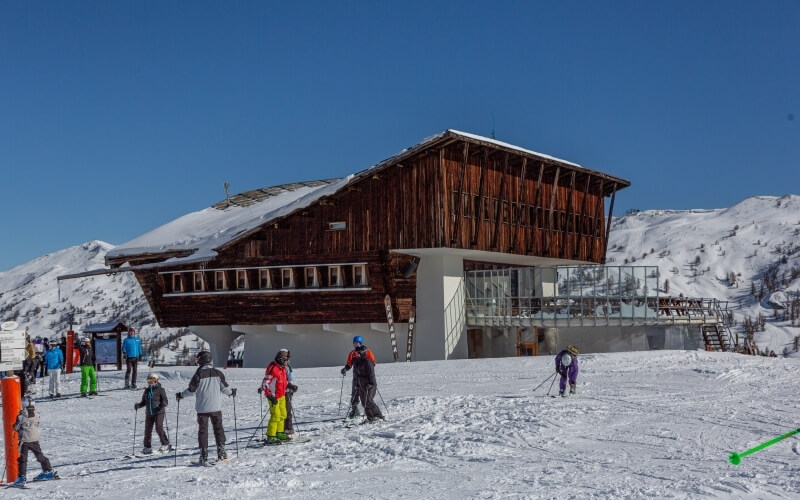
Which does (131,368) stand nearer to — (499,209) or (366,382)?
(366,382)

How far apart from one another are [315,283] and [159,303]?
26.6 ft

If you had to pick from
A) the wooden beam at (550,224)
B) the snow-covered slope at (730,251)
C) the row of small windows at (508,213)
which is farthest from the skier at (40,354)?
the snow-covered slope at (730,251)

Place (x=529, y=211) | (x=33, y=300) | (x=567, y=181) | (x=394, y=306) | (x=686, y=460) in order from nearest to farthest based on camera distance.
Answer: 1. (x=686, y=460)
2. (x=394, y=306)
3. (x=529, y=211)
4. (x=567, y=181)
5. (x=33, y=300)

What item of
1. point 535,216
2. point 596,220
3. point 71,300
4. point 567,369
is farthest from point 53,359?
point 71,300

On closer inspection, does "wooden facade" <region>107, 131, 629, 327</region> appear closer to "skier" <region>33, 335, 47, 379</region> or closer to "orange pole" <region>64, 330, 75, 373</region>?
"orange pole" <region>64, 330, 75, 373</region>

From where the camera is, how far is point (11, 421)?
526 inches

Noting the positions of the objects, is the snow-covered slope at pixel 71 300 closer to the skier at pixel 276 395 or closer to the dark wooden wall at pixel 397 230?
the dark wooden wall at pixel 397 230

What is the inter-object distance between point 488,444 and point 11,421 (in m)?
7.06

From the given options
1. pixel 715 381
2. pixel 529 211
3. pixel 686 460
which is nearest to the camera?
pixel 686 460

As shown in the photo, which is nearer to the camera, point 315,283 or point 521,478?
point 521,478

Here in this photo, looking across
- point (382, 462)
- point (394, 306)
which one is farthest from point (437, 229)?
point (382, 462)

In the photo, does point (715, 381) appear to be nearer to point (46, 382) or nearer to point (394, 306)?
point (394, 306)

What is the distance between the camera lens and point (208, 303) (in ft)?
116

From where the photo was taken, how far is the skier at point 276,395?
46.3 feet
